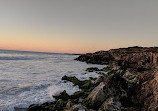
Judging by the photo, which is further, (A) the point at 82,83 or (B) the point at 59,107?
(A) the point at 82,83

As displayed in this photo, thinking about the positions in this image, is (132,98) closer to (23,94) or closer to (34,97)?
(34,97)

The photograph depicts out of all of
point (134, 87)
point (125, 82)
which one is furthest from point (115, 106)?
point (125, 82)

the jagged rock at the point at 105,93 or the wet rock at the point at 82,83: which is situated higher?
the jagged rock at the point at 105,93

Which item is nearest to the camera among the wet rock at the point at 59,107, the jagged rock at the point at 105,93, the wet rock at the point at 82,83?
the jagged rock at the point at 105,93

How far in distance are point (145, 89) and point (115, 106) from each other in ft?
6.82

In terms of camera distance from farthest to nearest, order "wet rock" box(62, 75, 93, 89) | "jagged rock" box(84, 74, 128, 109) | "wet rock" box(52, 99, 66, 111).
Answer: "wet rock" box(62, 75, 93, 89)
"wet rock" box(52, 99, 66, 111)
"jagged rock" box(84, 74, 128, 109)

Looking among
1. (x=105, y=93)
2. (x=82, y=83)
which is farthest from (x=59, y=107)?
(x=82, y=83)

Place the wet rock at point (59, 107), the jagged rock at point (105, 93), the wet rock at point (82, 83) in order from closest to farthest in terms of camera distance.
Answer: the jagged rock at point (105, 93) < the wet rock at point (59, 107) < the wet rock at point (82, 83)

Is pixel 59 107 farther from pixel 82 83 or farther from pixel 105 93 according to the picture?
pixel 82 83

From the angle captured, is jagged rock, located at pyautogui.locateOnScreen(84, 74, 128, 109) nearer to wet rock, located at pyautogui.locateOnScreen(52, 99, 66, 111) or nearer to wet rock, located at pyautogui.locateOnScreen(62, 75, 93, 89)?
wet rock, located at pyautogui.locateOnScreen(52, 99, 66, 111)

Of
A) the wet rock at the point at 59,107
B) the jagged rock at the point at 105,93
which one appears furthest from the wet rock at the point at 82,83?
the wet rock at the point at 59,107

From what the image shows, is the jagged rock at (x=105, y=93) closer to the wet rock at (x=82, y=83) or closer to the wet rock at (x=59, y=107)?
the wet rock at (x=59, y=107)

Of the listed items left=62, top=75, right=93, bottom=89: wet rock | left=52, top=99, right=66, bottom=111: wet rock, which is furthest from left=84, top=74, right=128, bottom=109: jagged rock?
left=62, top=75, right=93, bottom=89: wet rock

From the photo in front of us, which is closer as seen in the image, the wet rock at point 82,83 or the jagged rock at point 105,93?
the jagged rock at point 105,93
